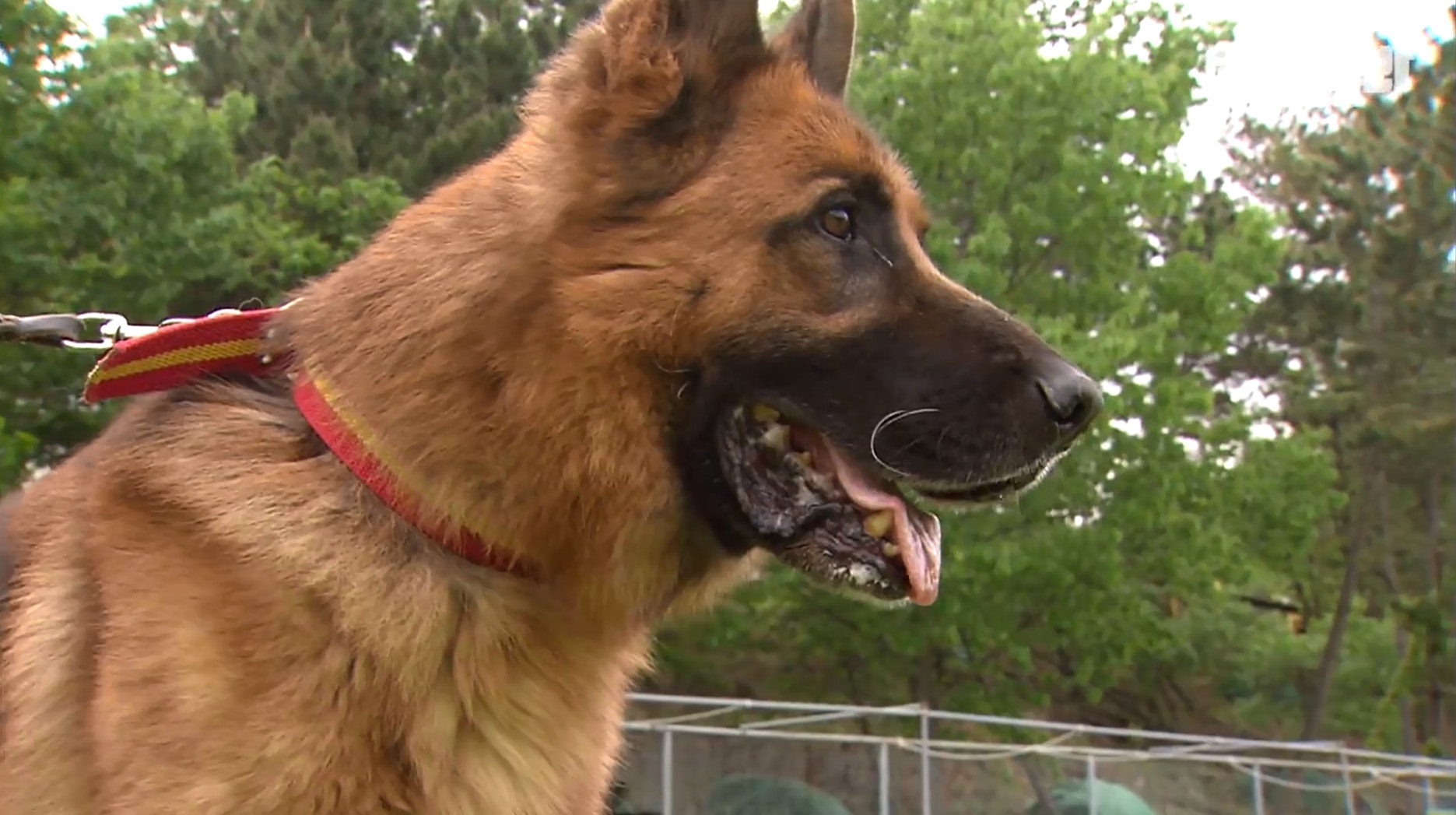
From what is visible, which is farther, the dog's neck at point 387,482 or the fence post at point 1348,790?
the fence post at point 1348,790

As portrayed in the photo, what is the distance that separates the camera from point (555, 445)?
8.61 feet

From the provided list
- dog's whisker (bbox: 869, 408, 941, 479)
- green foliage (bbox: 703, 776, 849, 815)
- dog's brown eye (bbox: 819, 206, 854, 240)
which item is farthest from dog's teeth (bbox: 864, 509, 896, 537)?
green foliage (bbox: 703, 776, 849, 815)

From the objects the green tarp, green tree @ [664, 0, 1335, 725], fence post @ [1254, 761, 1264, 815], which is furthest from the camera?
green tree @ [664, 0, 1335, 725]

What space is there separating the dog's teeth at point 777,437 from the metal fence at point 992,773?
9838mm

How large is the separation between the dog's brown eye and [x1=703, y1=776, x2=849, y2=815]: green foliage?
11740 mm

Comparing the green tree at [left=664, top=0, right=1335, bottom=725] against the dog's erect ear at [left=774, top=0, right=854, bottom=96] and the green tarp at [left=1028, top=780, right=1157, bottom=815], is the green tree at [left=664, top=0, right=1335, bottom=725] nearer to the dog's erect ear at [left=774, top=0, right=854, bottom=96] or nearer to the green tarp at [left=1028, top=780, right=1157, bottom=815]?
the green tarp at [left=1028, top=780, right=1157, bottom=815]

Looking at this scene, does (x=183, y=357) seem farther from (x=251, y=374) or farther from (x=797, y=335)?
(x=797, y=335)

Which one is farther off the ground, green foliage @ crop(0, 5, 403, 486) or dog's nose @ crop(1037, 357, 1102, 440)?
green foliage @ crop(0, 5, 403, 486)

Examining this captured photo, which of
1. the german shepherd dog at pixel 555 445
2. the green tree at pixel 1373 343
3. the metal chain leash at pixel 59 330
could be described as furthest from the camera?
the green tree at pixel 1373 343

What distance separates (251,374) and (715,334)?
1.06 meters

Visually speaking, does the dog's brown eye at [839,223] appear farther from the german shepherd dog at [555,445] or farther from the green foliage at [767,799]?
the green foliage at [767,799]

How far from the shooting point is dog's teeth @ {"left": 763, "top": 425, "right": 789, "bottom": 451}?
111 inches

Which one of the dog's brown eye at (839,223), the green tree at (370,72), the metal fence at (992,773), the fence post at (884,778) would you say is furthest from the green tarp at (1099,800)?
the green tree at (370,72)

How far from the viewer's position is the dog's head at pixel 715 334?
266cm
